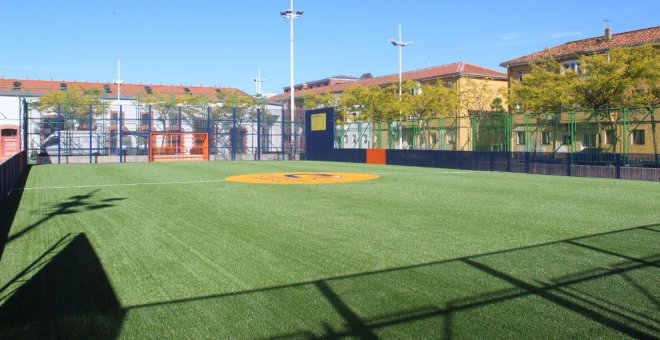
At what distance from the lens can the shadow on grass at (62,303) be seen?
4133mm

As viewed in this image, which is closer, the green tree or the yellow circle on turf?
the yellow circle on turf

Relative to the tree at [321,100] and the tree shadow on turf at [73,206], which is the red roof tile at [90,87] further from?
the tree shadow on turf at [73,206]

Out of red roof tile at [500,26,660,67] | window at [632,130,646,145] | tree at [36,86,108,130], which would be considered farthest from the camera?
red roof tile at [500,26,660,67]

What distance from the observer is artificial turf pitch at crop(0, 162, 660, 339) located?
13.8 feet

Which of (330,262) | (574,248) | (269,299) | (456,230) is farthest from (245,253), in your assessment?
(574,248)

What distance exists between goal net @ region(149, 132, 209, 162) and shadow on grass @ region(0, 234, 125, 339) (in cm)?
2827

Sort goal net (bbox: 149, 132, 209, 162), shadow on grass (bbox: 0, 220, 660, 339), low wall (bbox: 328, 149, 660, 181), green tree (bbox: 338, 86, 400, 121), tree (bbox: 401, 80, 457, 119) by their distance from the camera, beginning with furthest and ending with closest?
green tree (bbox: 338, 86, 400, 121), tree (bbox: 401, 80, 457, 119), goal net (bbox: 149, 132, 209, 162), low wall (bbox: 328, 149, 660, 181), shadow on grass (bbox: 0, 220, 660, 339)

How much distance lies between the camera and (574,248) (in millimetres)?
6875

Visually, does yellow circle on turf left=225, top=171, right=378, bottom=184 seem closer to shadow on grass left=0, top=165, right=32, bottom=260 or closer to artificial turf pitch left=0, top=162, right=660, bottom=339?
artificial turf pitch left=0, top=162, right=660, bottom=339

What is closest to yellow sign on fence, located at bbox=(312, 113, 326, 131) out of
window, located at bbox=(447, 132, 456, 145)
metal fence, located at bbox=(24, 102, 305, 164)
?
metal fence, located at bbox=(24, 102, 305, 164)

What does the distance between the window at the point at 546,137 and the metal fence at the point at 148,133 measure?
18334 millimetres

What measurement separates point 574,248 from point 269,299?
13.4 ft

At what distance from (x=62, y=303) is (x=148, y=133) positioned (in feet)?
105

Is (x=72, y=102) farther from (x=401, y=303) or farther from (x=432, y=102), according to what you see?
(x=401, y=303)
